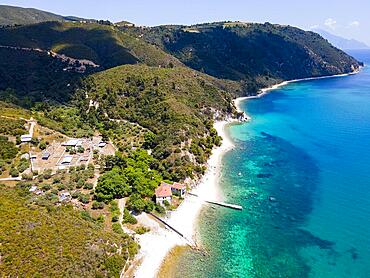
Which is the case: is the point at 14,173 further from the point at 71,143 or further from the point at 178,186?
the point at 178,186

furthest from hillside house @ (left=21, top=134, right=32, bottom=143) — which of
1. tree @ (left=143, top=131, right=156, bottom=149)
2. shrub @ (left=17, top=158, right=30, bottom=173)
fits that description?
tree @ (left=143, top=131, right=156, bottom=149)

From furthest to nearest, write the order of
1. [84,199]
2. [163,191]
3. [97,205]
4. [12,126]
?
[12,126]
[163,191]
[84,199]
[97,205]

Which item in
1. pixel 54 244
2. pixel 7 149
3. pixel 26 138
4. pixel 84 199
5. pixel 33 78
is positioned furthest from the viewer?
pixel 33 78

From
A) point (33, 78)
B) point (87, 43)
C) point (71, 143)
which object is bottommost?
point (71, 143)

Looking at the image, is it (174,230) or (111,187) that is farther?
(111,187)

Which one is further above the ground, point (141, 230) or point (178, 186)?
point (178, 186)

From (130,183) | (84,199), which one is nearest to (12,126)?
(84,199)

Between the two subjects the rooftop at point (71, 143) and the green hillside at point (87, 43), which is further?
the green hillside at point (87, 43)

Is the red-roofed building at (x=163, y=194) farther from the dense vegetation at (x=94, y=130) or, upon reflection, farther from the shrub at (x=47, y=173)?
the shrub at (x=47, y=173)

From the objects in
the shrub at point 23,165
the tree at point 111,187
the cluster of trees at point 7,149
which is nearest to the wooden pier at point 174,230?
the tree at point 111,187
